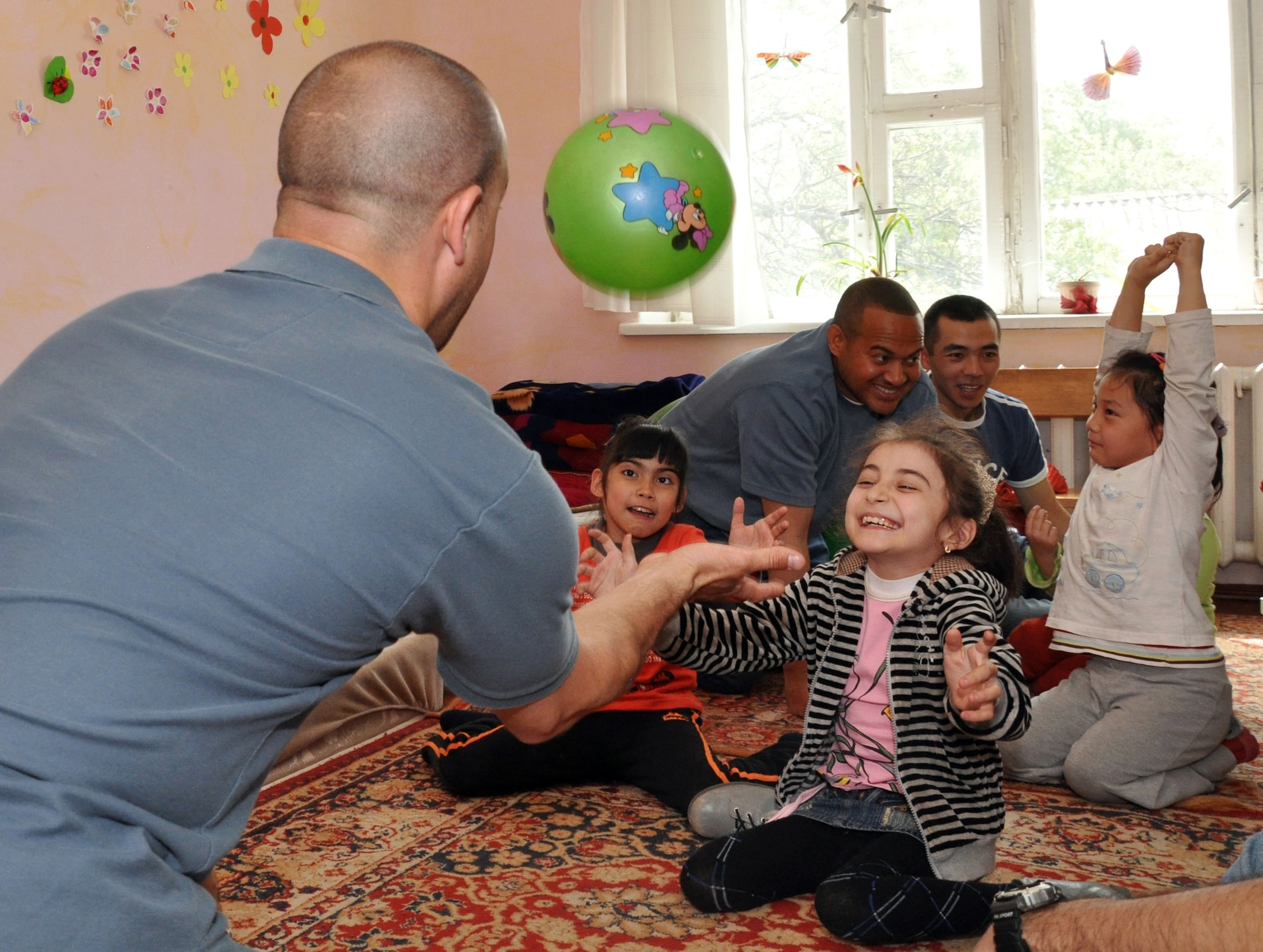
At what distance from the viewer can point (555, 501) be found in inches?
35.0

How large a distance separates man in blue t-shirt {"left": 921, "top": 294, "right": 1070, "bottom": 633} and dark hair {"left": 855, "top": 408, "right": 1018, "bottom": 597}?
3.11 ft

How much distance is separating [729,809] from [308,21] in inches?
105

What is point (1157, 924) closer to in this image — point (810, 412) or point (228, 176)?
point (810, 412)

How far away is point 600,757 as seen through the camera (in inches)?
78.6

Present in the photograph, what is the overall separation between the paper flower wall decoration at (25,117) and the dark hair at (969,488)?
1.88 m

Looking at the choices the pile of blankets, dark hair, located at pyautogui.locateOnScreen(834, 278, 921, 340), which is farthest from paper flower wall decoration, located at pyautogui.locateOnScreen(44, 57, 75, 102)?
dark hair, located at pyautogui.locateOnScreen(834, 278, 921, 340)

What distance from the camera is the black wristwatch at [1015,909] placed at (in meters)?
0.92

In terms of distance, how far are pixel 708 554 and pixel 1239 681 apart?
1.86m

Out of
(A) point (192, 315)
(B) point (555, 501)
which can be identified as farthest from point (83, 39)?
(B) point (555, 501)

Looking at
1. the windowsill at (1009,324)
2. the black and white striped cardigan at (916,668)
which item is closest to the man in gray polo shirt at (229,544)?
the black and white striped cardigan at (916,668)

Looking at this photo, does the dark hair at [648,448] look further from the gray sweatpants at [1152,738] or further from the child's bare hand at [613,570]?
the gray sweatpants at [1152,738]

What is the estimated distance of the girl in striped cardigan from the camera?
1396mm

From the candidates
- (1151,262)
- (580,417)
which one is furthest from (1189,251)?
(580,417)

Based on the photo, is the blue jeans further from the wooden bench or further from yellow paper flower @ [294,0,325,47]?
yellow paper flower @ [294,0,325,47]
